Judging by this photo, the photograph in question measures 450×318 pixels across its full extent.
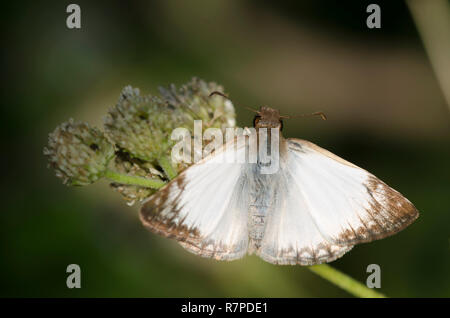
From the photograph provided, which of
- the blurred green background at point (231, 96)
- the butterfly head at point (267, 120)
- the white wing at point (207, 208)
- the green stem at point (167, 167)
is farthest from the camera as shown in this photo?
the blurred green background at point (231, 96)

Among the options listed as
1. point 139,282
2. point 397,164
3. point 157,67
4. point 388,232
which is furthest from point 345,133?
point 388,232

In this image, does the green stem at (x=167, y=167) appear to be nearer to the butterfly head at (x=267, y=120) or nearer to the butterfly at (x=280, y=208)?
the butterfly at (x=280, y=208)

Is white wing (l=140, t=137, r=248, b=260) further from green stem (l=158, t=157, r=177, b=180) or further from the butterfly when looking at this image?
green stem (l=158, t=157, r=177, b=180)

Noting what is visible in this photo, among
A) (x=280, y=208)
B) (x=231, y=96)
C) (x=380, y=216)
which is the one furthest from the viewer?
(x=231, y=96)

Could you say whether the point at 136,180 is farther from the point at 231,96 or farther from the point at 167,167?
the point at 231,96

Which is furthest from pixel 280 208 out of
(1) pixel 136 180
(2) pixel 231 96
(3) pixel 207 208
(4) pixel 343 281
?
(2) pixel 231 96

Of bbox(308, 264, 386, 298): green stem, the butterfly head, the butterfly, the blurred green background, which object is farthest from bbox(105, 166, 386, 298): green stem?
the blurred green background

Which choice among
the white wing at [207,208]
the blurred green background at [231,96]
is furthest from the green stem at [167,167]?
the blurred green background at [231,96]
